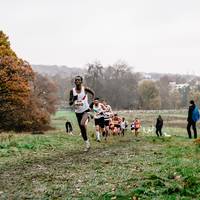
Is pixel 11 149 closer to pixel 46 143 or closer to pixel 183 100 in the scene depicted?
pixel 46 143

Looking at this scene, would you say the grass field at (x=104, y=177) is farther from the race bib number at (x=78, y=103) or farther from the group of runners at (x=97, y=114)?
the race bib number at (x=78, y=103)

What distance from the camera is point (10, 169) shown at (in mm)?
11070

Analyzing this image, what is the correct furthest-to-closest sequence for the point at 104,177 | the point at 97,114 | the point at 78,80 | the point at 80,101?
the point at 97,114, the point at 80,101, the point at 78,80, the point at 104,177

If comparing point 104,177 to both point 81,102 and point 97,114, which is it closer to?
point 81,102

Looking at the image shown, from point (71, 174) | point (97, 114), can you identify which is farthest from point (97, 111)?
point (71, 174)

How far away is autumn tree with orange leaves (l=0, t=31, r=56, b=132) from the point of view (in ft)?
177

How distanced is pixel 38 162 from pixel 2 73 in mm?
42344

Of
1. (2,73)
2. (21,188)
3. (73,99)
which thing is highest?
(2,73)

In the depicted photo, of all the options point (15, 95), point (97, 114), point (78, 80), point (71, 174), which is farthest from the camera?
point (15, 95)

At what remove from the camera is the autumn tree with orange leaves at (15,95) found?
177 ft

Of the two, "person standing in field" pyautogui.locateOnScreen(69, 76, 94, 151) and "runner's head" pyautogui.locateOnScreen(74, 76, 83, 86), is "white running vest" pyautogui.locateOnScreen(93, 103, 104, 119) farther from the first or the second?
"runner's head" pyautogui.locateOnScreen(74, 76, 83, 86)

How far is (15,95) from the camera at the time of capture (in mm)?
54719

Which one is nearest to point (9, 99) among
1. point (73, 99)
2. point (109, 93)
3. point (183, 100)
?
point (73, 99)

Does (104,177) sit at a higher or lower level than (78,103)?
lower
